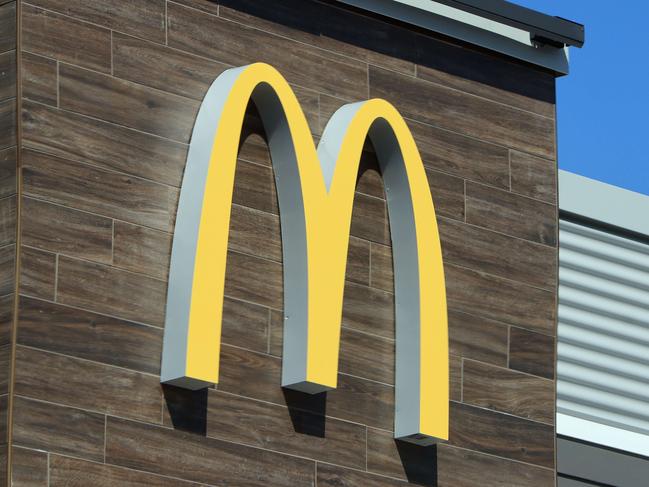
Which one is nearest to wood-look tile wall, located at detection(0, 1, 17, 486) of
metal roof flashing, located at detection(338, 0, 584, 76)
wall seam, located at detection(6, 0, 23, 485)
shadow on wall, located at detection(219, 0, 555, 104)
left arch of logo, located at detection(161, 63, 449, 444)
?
wall seam, located at detection(6, 0, 23, 485)

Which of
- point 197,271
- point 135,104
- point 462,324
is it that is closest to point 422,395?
point 462,324

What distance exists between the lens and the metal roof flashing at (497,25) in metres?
9.88

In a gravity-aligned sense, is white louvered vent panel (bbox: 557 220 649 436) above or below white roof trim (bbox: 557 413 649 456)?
above

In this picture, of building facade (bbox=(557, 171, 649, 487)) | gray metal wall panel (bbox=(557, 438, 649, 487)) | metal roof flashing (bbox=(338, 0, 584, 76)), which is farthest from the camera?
building facade (bbox=(557, 171, 649, 487))

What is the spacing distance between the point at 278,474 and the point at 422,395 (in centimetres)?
88

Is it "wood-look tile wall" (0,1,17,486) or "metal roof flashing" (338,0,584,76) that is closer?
"wood-look tile wall" (0,1,17,486)

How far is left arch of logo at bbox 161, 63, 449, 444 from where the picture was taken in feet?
27.8

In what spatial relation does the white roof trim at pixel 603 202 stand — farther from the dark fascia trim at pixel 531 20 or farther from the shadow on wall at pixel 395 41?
the dark fascia trim at pixel 531 20

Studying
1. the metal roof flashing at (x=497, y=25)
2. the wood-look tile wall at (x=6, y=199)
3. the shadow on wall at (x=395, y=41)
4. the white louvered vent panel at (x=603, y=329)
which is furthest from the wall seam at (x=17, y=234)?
the white louvered vent panel at (x=603, y=329)

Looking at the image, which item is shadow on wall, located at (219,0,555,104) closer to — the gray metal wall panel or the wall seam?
the wall seam

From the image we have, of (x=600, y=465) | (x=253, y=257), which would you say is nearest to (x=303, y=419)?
(x=253, y=257)

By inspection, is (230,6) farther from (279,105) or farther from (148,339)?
(148,339)

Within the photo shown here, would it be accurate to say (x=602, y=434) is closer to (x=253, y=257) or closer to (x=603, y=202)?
(x=603, y=202)

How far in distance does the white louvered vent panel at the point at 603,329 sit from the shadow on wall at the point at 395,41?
1423mm
